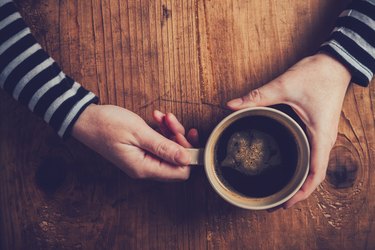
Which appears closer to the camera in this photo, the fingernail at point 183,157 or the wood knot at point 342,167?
the fingernail at point 183,157

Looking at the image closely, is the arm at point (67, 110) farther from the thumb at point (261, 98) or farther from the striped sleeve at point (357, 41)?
the striped sleeve at point (357, 41)

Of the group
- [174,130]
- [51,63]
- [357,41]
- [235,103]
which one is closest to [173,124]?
[174,130]

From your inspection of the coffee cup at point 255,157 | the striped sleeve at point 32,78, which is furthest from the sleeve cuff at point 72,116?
the coffee cup at point 255,157

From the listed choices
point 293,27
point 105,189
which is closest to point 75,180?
point 105,189

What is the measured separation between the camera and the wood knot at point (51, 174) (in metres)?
0.68

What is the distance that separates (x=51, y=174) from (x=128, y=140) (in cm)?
19

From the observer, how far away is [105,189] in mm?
674

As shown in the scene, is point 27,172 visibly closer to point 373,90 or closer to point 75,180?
point 75,180

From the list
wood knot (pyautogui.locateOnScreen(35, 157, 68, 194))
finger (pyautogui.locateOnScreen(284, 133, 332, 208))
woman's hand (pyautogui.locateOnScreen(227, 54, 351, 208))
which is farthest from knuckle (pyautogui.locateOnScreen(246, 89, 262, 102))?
wood knot (pyautogui.locateOnScreen(35, 157, 68, 194))

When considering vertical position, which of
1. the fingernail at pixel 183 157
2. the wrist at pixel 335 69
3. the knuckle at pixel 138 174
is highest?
the wrist at pixel 335 69

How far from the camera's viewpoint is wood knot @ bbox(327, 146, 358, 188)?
2.20ft

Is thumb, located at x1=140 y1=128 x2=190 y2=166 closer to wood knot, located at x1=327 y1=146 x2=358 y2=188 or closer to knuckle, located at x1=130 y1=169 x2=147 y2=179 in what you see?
knuckle, located at x1=130 y1=169 x2=147 y2=179

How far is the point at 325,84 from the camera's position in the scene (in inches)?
23.8

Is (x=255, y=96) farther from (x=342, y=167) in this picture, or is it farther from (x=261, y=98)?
(x=342, y=167)
